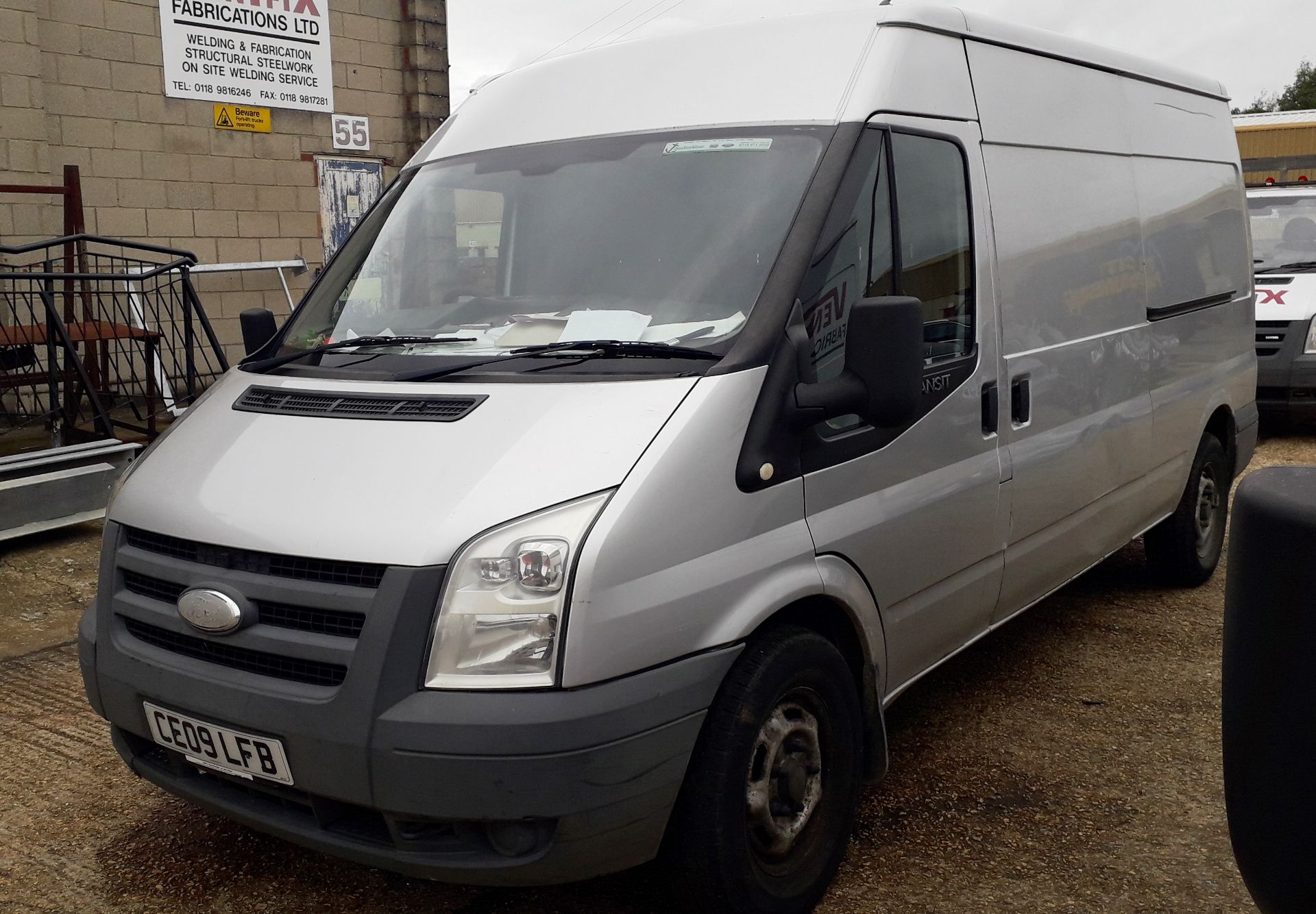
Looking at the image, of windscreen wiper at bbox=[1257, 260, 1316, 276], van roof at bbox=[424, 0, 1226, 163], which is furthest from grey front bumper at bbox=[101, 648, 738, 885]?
windscreen wiper at bbox=[1257, 260, 1316, 276]

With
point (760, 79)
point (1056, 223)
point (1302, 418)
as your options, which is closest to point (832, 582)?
point (760, 79)

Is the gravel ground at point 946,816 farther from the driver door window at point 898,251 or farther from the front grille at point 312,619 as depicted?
the driver door window at point 898,251

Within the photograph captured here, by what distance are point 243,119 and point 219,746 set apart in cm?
951

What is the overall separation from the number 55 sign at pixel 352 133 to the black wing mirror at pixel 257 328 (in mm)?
8411

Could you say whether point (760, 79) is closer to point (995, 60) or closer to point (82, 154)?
point (995, 60)

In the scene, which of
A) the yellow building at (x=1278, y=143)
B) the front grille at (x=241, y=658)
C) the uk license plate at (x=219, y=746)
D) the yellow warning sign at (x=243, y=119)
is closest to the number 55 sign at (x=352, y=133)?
the yellow warning sign at (x=243, y=119)

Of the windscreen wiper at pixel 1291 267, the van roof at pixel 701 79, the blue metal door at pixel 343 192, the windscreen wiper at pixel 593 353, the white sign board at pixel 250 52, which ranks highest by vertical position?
the white sign board at pixel 250 52

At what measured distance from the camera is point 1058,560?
436 cm

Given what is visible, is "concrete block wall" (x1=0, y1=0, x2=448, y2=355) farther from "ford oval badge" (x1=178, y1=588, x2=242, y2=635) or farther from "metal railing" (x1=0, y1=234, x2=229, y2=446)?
"ford oval badge" (x1=178, y1=588, x2=242, y2=635)

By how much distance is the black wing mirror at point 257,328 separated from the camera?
3.93 metres

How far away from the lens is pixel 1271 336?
10031mm

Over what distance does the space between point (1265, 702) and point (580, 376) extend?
1.80m

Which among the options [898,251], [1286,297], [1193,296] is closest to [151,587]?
[898,251]

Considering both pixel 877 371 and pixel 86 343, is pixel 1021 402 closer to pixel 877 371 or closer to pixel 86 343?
pixel 877 371
